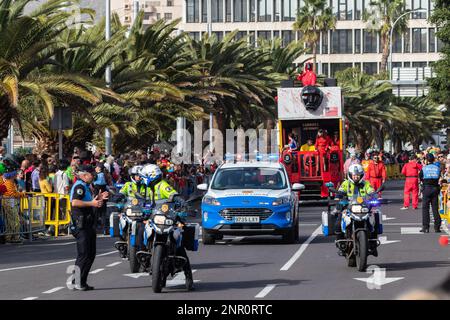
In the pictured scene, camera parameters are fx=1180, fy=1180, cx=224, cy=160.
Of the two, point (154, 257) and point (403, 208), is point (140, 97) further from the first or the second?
point (154, 257)

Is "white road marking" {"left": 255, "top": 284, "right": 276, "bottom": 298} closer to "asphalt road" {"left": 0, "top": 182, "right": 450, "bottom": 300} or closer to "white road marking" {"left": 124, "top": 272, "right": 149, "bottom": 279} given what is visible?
"asphalt road" {"left": 0, "top": 182, "right": 450, "bottom": 300}

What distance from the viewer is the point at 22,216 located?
80.6 ft

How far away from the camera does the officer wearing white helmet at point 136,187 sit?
1589 cm

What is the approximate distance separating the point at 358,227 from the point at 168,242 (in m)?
3.96

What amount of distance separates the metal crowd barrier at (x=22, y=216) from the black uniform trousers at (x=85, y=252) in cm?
920

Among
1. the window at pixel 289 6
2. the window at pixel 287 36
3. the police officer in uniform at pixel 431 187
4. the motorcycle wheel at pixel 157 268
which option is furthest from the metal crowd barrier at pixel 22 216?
the window at pixel 289 6

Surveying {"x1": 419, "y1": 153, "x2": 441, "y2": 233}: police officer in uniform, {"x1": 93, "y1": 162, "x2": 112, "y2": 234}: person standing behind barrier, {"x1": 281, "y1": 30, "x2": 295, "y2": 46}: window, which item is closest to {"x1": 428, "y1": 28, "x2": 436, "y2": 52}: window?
{"x1": 281, "y1": 30, "x2": 295, "y2": 46}: window

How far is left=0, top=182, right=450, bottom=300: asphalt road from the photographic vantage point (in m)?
14.3

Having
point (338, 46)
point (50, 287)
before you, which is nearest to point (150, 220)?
point (50, 287)

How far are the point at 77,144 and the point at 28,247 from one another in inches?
681

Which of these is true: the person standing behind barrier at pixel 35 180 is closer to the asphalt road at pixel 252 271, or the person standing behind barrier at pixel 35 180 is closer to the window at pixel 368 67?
the asphalt road at pixel 252 271

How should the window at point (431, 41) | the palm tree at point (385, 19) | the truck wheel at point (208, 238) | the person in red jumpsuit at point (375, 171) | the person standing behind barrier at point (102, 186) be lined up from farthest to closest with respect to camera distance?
the window at point (431, 41)
the palm tree at point (385, 19)
the person in red jumpsuit at point (375, 171)
the person standing behind barrier at point (102, 186)
the truck wheel at point (208, 238)

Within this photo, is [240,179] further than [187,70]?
No

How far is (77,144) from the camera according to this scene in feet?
133
